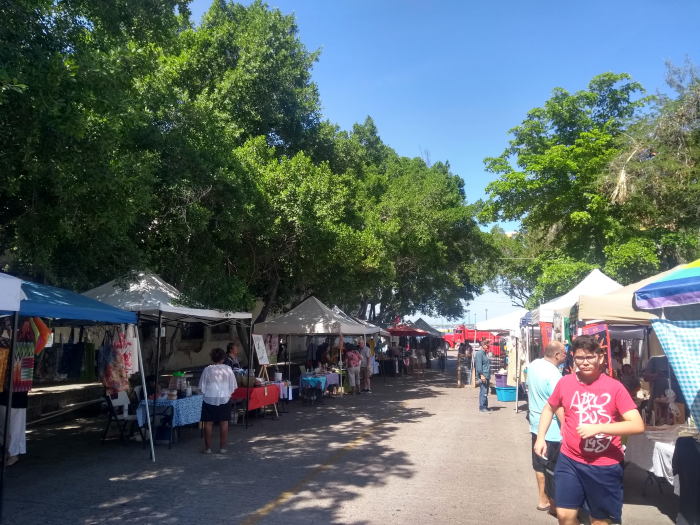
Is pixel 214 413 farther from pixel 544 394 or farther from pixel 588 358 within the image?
pixel 588 358

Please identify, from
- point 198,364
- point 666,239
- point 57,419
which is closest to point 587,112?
point 666,239

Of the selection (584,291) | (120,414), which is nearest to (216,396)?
(120,414)

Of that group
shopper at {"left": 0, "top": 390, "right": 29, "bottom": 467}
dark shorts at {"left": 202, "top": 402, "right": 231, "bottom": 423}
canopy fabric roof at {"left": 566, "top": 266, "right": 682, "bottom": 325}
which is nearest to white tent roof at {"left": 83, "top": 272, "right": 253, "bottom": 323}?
dark shorts at {"left": 202, "top": 402, "right": 231, "bottom": 423}

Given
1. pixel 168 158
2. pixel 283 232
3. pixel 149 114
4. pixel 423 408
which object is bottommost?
pixel 423 408

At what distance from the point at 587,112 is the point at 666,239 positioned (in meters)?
5.92

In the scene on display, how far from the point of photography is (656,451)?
19.6 feet

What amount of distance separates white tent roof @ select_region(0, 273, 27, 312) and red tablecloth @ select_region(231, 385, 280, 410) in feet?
21.5

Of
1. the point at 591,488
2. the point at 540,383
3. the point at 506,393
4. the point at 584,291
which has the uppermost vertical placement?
the point at 584,291

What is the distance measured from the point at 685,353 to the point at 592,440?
1.04 m

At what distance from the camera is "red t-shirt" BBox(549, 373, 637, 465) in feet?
12.9

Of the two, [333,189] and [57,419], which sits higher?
[333,189]

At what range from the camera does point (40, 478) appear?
716cm

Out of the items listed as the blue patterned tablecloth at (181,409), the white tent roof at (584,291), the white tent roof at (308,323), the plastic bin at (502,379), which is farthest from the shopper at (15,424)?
the plastic bin at (502,379)

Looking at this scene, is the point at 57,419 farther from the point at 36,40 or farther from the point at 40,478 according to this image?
the point at 36,40
